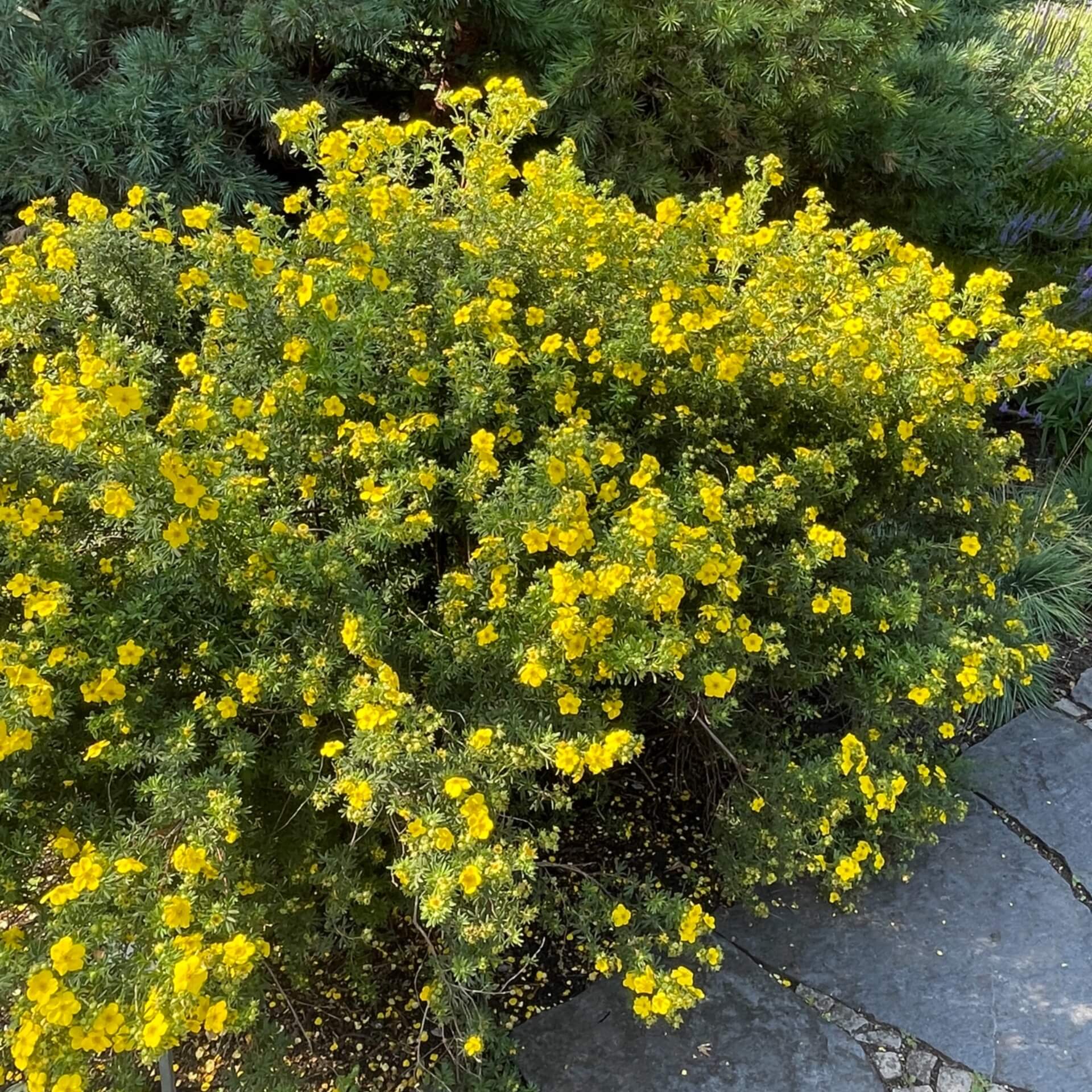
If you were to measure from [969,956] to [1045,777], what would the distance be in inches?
25.1

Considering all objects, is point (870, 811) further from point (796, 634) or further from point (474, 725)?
point (474, 725)

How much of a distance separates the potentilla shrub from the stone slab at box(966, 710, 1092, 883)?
1.04 ft

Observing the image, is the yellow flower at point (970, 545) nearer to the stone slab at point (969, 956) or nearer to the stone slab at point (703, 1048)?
the stone slab at point (969, 956)

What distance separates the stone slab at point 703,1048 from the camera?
165 centimetres

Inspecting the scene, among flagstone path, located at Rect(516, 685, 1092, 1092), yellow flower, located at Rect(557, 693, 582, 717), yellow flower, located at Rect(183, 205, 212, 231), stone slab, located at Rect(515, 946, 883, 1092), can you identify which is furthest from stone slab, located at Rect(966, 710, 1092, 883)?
yellow flower, located at Rect(183, 205, 212, 231)

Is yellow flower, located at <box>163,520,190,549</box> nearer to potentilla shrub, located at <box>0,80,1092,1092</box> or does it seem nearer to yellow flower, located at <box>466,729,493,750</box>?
potentilla shrub, located at <box>0,80,1092,1092</box>

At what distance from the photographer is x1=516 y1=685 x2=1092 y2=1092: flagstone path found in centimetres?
167

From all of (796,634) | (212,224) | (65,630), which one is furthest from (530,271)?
(65,630)

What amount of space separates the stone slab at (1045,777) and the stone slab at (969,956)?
96 millimetres

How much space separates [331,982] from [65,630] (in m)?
0.87

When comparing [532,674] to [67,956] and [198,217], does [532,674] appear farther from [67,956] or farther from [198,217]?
[198,217]

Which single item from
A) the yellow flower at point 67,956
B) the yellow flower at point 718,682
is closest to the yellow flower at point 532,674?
the yellow flower at point 718,682

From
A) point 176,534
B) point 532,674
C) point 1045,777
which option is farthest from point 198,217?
point 1045,777

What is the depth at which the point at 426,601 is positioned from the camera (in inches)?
67.7
